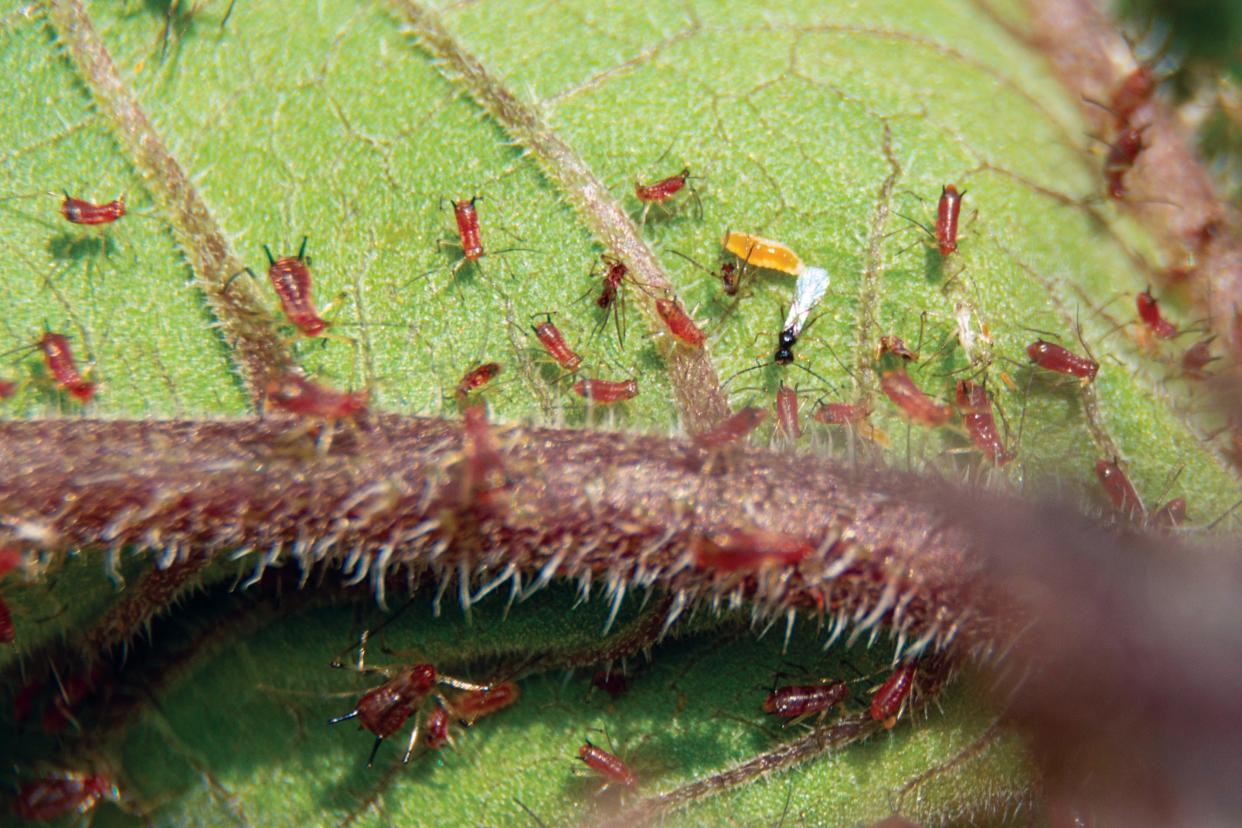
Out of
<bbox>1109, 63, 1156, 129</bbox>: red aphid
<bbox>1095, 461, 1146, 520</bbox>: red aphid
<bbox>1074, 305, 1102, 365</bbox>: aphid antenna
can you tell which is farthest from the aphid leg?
<bbox>1109, 63, 1156, 129</bbox>: red aphid

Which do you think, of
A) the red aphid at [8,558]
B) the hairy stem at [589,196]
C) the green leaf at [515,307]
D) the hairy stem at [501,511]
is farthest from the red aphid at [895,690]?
the red aphid at [8,558]

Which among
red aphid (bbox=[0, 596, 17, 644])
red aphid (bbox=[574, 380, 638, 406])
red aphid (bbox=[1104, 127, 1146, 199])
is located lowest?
red aphid (bbox=[0, 596, 17, 644])

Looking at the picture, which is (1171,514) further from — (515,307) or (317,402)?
(317,402)

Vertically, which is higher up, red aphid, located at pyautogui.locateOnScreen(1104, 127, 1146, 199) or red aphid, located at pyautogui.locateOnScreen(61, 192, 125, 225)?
red aphid, located at pyautogui.locateOnScreen(1104, 127, 1146, 199)

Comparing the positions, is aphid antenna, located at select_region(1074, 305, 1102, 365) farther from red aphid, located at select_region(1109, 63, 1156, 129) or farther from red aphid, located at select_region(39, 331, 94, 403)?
red aphid, located at select_region(39, 331, 94, 403)

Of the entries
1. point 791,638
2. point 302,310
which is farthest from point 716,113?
point 791,638

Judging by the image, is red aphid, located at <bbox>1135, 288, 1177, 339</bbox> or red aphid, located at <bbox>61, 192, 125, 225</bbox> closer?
red aphid, located at <bbox>61, 192, 125, 225</bbox>

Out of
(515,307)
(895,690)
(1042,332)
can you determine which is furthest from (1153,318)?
(515,307)
